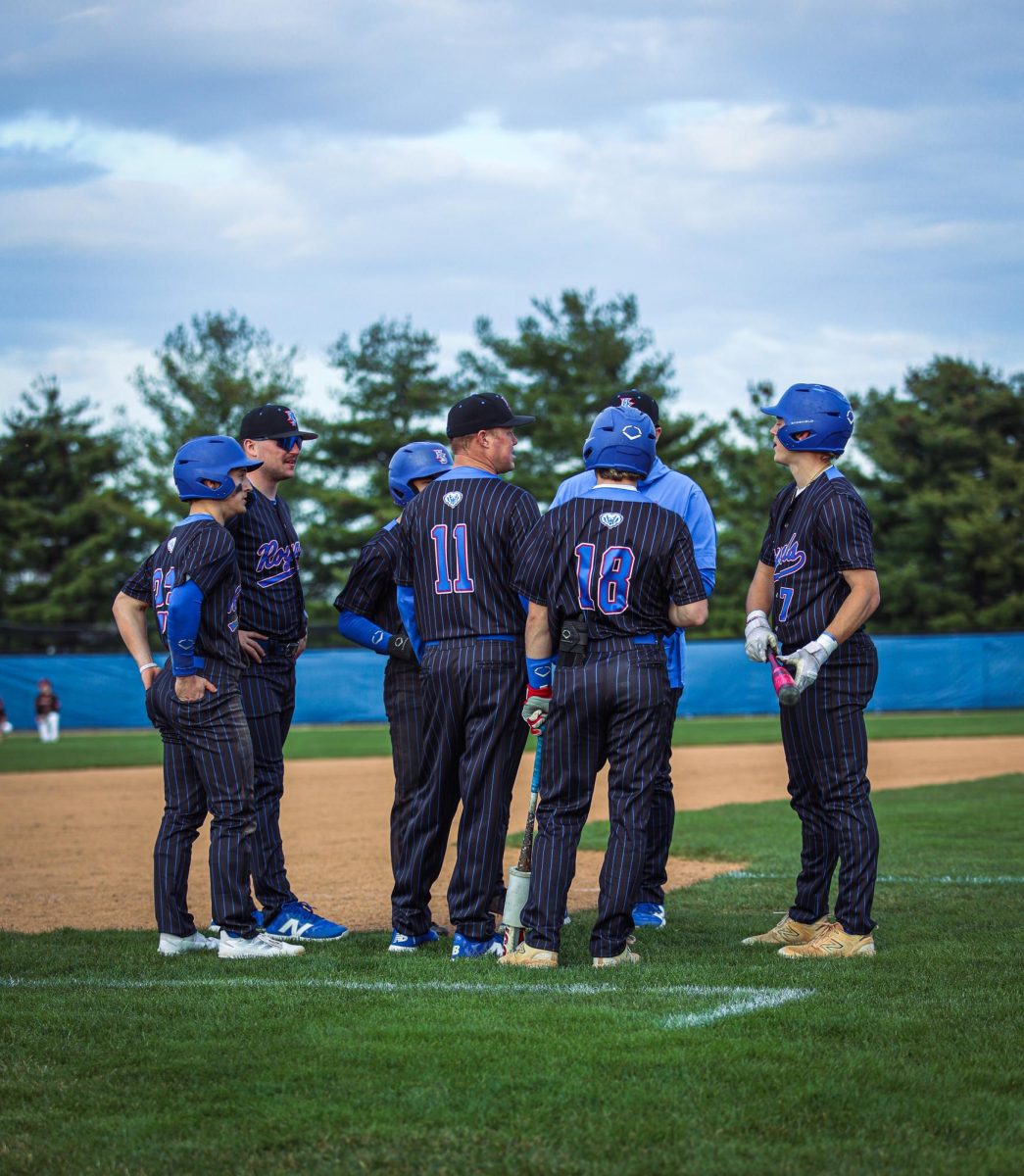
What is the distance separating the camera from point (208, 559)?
17.5 ft

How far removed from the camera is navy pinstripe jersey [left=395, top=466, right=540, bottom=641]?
5.44m

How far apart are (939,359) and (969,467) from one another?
→ 4.54m

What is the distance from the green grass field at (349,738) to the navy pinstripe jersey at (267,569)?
13.6 m

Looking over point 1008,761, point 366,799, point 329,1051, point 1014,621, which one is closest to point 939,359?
point 1014,621

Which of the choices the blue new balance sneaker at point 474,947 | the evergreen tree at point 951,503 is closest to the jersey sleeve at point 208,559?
the blue new balance sneaker at point 474,947

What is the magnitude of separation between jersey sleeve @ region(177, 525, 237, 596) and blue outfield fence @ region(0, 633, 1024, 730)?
23.3 metres

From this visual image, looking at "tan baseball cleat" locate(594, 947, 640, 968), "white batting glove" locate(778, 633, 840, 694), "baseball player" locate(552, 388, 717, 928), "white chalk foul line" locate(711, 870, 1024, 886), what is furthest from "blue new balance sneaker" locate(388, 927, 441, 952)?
"white chalk foul line" locate(711, 870, 1024, 886)

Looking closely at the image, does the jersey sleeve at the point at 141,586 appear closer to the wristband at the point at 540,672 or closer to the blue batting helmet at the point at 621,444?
the wristband at the point at 540,672

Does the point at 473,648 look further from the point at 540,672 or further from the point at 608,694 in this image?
the point at 608,694

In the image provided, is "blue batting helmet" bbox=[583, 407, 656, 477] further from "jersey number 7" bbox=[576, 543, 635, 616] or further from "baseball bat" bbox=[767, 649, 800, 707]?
"baseball bat" bbox=[767, 649, 800, 707]

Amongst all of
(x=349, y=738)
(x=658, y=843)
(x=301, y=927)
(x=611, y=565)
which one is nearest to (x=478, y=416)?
(x=611, y=565)

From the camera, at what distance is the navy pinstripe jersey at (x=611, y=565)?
5035 mm

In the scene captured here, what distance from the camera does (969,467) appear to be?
42.8 metres

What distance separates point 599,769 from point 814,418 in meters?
1.66
